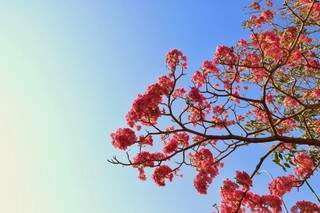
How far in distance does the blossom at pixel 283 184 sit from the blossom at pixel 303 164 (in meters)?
0.35

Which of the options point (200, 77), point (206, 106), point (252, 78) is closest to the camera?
point (206, 106)

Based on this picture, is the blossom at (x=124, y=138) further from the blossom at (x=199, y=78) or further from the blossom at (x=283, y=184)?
the blossom at (x=283, y=184)

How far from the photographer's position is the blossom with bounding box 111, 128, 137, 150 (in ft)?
32.4

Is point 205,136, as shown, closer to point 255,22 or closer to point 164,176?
point 164,176

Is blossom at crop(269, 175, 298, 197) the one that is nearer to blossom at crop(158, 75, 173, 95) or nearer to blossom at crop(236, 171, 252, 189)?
blossom at crop(236, 171, 252, 189)

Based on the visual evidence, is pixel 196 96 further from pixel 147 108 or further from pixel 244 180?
pixel 244 180

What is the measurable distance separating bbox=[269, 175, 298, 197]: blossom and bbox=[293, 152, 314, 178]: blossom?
0.35 meters

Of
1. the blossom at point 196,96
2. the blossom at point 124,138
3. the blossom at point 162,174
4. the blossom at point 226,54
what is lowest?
the blossom at point 162,174

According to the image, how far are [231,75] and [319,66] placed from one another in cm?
174

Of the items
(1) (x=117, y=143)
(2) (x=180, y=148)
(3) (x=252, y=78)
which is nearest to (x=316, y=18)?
(3) (x=252, y=78)

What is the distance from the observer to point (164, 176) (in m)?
9.95

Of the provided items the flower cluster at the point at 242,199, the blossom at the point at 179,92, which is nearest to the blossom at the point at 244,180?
the flower cluster at the point at 242,199

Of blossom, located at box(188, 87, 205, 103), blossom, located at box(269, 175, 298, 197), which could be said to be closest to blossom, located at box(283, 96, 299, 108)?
blossom, located at box(269, 175, 298, 197)

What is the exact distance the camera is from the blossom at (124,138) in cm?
989
